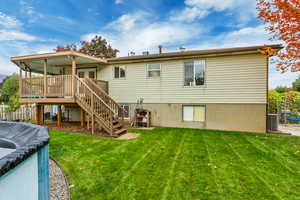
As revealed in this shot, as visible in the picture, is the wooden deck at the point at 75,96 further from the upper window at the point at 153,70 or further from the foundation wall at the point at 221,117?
the upper window at the point at 153,70

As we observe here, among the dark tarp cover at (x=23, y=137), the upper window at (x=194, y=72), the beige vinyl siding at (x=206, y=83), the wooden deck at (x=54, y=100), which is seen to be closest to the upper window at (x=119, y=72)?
the beige vinyl siding at (x=206, y=83)

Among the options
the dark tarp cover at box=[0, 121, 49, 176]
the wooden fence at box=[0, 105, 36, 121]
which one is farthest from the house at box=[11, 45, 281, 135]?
the dark tarp cover at box=[0, 121, 49, 176]

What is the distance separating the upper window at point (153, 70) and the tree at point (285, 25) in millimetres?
5678

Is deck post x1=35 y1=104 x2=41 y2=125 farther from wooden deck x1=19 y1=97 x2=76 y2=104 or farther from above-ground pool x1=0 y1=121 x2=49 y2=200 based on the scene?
above-ground pool x1=0 y1=121 x2=49 y2=200

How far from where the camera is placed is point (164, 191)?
2.97m

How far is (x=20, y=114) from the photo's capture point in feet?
37.9

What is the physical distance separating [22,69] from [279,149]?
13.9m

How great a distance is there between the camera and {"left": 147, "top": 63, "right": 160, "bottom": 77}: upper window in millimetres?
9445

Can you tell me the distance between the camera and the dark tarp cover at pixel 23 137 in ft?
4.42

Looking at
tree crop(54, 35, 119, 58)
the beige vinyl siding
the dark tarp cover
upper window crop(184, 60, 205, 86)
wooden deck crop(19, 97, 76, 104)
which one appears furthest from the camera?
tree crop(54, 35, 119, 58)

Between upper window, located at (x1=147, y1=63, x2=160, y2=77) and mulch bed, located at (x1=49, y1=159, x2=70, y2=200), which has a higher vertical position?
upper window, located at (x1=147, y1=63, x2=160, y2=77)

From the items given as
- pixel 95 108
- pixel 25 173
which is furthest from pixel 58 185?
pixel 95 108

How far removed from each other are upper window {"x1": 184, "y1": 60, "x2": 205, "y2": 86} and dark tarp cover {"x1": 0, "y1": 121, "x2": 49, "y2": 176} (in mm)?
7755

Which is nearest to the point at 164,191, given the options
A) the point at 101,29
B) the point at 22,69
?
the point at 22,69
